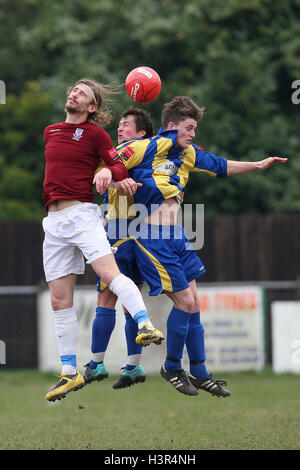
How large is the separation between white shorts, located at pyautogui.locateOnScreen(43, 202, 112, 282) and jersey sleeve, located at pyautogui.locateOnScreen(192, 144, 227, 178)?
3.88ft

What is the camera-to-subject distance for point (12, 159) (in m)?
21.5

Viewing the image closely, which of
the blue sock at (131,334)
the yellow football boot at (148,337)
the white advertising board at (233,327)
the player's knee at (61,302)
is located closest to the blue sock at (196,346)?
the blue sock at (131,334)

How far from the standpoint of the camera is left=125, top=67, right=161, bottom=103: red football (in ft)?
26.0

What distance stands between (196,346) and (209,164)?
5.61 ft

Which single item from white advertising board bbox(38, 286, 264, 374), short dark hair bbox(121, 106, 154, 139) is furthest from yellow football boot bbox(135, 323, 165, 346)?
white advertising board bbox(38, 286, 264, 374)

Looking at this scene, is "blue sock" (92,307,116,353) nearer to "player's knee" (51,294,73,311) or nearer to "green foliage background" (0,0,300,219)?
"player's knee" (51,294,73,311)

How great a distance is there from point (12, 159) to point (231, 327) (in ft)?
25.9

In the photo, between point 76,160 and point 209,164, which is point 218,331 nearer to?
point 209,164

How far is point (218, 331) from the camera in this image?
53.4 ft

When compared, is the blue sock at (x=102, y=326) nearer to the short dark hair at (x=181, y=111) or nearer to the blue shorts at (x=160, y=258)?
the blue shorts at (x=160, y=258)

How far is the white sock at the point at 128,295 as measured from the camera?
7.20m

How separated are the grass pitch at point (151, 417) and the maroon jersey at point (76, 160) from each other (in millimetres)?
2136
